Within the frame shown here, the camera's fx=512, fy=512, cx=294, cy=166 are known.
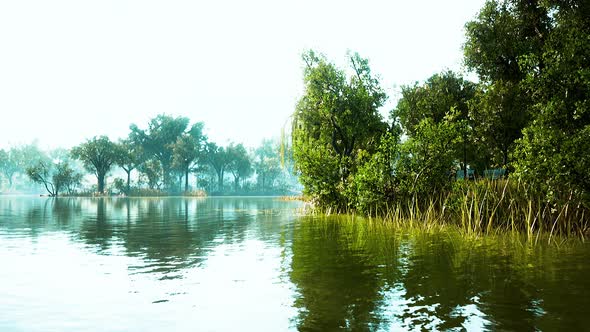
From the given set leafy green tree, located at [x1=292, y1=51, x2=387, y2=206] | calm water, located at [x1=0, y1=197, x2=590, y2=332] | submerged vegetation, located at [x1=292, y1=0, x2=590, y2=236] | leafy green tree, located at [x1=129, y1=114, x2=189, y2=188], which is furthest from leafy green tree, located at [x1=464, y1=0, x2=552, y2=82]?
leafy green tree, located at [x1=129, y1=114, x2=189, y2=188]

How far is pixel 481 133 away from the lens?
3300 centimetres

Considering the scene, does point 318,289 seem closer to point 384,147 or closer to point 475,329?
point 475,329

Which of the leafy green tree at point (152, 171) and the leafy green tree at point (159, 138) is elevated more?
the leafy green tree at point (159, 138)

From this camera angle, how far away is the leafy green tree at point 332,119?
108ft

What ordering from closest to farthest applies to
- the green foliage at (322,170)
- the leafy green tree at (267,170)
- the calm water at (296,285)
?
1. the calm water at (296,285)
2. the green foliage at (322,170)
3. the leafy green tree at (267,170)

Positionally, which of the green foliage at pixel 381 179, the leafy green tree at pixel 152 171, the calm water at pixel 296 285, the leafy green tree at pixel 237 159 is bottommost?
the calm water at pixel 296 285

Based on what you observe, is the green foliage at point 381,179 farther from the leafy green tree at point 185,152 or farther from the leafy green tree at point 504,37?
the leafy green tree at point 185,152

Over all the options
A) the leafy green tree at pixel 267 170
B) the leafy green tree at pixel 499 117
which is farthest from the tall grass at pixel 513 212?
the leafy green tree at pixel 267 170

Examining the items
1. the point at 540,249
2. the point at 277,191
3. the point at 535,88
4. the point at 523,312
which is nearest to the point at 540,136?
the point at 535,88

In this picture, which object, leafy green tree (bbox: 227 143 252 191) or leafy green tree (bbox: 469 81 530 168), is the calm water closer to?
leafy green tree (bbox: 469 81 530 168)

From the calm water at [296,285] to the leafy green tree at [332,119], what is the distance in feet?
51.2

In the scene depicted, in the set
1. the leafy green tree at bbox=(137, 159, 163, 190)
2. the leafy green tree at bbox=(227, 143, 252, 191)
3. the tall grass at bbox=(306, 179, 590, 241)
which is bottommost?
the tall grass at bbox=(306, 179, 590, 241)

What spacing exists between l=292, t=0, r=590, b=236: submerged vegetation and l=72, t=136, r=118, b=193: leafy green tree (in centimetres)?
6652

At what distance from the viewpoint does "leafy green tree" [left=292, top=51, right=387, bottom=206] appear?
108ft
